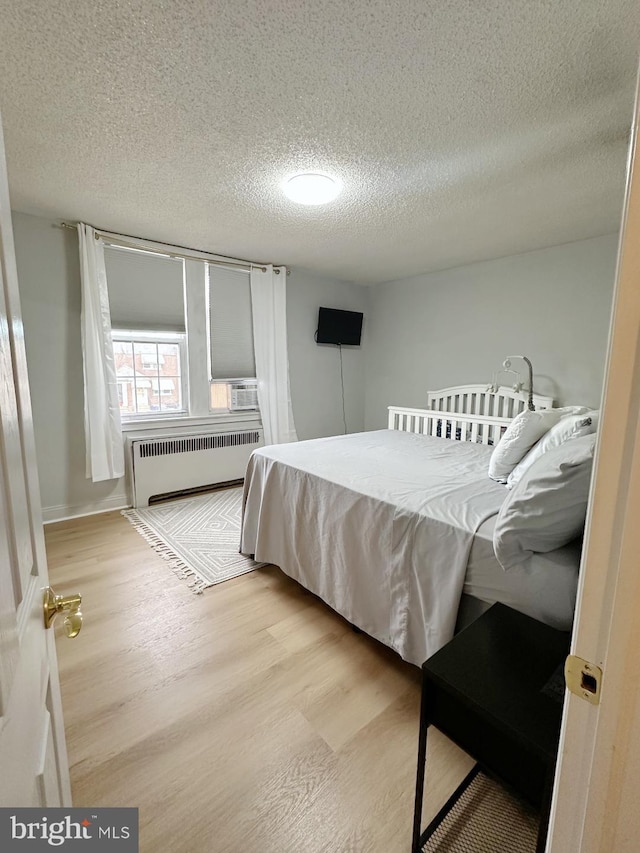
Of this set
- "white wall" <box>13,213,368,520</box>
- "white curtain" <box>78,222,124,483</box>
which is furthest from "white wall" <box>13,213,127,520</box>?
"white curtain" <box>78,222,124,483</box>

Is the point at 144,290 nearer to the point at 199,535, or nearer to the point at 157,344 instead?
the point at 157,344

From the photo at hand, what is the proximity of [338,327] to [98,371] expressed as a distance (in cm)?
266

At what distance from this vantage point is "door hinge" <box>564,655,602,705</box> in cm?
46

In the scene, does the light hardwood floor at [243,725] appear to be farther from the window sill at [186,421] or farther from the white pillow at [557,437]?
the window sill at [186,421]

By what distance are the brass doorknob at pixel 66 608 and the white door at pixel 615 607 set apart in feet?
2.58

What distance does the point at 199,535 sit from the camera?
293cm

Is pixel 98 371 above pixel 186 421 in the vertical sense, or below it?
above

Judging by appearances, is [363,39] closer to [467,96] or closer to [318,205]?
[467,96]

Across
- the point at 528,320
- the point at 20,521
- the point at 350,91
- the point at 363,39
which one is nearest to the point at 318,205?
the point at 350,91

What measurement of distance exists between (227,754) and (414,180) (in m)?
2.85

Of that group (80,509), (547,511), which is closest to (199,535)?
(80,509)

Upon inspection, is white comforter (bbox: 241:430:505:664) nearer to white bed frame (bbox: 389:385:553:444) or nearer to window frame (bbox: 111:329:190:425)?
white bed frame (bbox: 389:385:553:444)

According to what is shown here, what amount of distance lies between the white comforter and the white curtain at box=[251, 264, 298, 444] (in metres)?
1.50

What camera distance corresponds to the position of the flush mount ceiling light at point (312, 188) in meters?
2.14
